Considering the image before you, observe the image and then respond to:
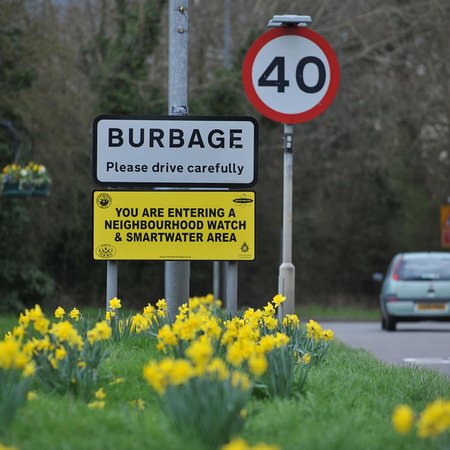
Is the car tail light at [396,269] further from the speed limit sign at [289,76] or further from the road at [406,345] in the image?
the speed limit sign at [289,76]

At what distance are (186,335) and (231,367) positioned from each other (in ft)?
1.23

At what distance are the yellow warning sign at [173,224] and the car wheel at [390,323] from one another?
653 inches

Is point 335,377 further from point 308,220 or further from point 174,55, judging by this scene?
point 308,220

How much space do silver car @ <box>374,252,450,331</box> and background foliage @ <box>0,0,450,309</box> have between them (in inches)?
360

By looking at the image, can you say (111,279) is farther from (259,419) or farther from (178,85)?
(259,419)

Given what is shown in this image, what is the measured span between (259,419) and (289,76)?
Answer: 472 cm

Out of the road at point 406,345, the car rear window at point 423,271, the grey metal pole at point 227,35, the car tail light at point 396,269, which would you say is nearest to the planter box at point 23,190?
the road at point 406,345

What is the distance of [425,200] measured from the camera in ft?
158

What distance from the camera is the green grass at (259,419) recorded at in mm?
6305

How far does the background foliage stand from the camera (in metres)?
34.0

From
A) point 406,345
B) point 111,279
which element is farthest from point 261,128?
point 111,279

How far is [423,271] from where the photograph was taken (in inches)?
1104

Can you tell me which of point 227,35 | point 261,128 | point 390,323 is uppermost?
point 227,35

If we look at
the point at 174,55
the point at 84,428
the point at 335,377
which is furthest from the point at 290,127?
the point at 84,428
